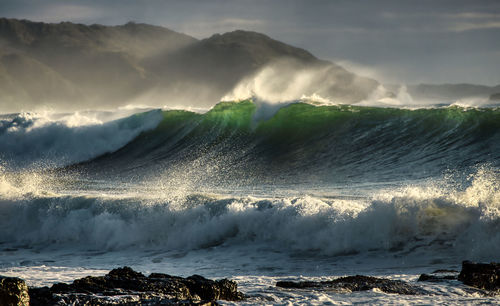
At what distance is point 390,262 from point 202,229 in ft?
11.8

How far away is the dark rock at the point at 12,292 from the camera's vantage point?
Result: 4473mm

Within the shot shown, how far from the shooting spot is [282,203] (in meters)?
9.94

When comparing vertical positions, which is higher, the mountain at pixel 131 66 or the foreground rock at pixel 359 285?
the mountain at pixel 131 66

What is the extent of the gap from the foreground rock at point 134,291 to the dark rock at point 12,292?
0.79 ft

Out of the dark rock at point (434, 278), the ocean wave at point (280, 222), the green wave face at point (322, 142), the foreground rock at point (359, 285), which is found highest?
the green wave face at point (322, 142)

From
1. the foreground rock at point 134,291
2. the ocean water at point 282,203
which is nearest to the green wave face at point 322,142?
the ocean water at point 282,203

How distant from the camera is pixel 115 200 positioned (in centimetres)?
1198

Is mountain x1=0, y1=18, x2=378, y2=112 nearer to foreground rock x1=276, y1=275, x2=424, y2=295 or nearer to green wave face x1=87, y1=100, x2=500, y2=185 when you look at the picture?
green wave face x1=87, y1=100, x2=500, y2=185

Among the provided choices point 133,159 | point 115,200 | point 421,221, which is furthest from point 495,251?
point 133,159

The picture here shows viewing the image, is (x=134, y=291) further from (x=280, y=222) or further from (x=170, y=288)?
(x=280, y=222)

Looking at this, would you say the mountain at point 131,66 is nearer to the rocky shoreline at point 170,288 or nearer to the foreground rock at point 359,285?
the foreground rock at point 359,285

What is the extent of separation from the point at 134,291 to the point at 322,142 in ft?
43.5

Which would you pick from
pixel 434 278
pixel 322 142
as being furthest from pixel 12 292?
pixel 322 142

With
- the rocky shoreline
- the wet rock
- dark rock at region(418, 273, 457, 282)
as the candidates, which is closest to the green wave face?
the wet rock
